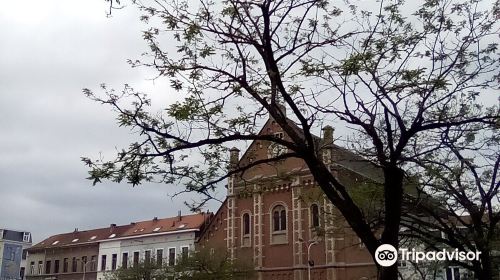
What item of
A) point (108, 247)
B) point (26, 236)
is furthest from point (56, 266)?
point (26, 236)

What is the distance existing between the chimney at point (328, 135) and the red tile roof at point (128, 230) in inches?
1248

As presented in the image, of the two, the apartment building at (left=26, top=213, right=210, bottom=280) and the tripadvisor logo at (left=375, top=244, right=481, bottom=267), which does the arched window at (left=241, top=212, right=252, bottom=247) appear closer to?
the apartment building at (left=26, top=213, right=210, bottom=280)

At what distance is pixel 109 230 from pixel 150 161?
Answer: 47.5 m

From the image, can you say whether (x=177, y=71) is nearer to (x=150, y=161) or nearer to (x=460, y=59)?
(x=150, y=161)

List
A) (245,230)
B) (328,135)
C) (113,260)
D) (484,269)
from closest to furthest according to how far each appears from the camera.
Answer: (328,135)
(484,269)
(245,230)
(113,260)

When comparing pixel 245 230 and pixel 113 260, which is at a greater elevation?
pixel 245 230

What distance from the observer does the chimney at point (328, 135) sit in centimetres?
999

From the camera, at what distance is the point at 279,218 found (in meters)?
37.8

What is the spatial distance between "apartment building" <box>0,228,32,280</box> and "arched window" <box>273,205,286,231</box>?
42473mm

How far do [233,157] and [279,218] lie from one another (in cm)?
2779

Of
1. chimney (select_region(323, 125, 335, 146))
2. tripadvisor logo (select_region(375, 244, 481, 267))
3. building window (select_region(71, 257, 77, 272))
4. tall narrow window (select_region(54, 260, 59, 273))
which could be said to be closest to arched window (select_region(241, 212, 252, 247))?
building window (select_region(71, 257, 77, 272))

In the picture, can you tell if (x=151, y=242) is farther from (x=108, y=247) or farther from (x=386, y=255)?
(x=386, y=255)

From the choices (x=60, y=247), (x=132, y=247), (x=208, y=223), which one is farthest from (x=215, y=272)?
(x=60, y=247)

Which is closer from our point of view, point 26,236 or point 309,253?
point 309,253
